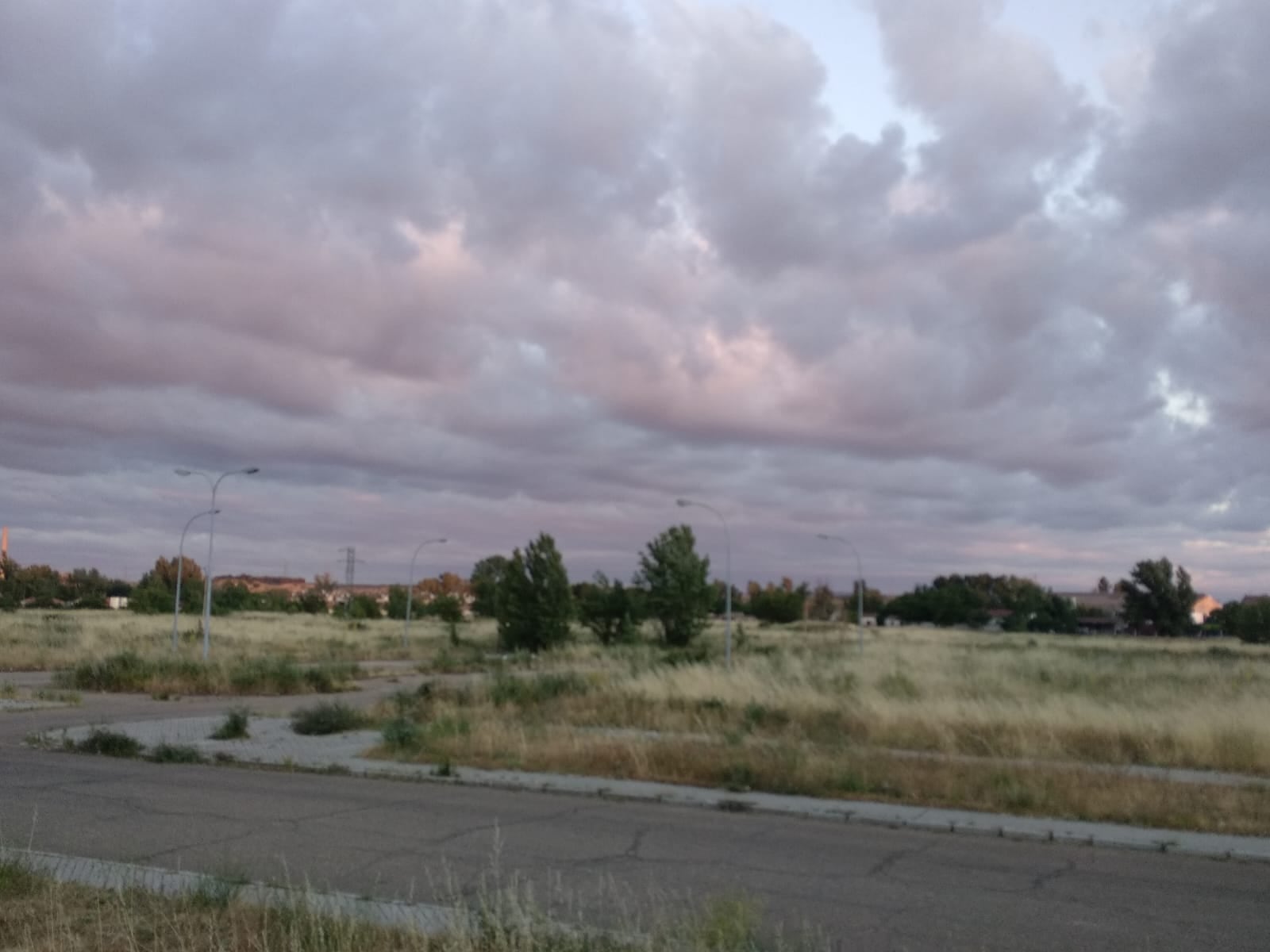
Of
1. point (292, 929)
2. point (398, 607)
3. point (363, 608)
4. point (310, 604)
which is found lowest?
point (292, 929)

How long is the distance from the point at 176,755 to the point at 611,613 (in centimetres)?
4221

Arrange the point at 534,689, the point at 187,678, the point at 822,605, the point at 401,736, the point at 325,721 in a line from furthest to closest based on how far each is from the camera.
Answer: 1. the point at 822,605
2. the point at 187,678
3. the point at 534,689
4. the point at 325,721
5. the point at 401,736

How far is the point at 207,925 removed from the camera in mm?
6668

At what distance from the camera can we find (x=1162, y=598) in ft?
382

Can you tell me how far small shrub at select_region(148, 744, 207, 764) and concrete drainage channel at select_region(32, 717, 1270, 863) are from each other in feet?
0.66

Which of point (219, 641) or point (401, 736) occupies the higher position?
point (401, 736)

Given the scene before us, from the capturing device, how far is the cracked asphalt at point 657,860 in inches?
322

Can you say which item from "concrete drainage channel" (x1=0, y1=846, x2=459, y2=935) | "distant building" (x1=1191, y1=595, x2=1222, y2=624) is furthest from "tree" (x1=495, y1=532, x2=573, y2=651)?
"distant building" (x1=1191, y1=595, x2=1222, y2=624)

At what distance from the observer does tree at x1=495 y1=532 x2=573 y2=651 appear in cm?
5522

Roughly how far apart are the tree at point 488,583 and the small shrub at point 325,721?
115 feet

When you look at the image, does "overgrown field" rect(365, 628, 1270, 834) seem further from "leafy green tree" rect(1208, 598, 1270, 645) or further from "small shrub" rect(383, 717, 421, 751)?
"leafy green tree" rect(1208, 598, 1270, 645)

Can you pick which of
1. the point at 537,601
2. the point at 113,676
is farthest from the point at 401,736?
the point at 537,601

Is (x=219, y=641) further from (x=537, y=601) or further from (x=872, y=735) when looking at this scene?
(x=872, y=735)

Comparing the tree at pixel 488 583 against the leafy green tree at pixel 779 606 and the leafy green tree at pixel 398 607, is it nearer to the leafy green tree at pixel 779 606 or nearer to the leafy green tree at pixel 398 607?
the leafy green tree at pixel 398 607
